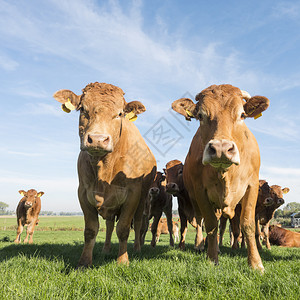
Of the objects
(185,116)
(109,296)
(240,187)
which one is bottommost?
(109,296)

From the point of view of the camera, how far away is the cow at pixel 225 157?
3697 millimetres

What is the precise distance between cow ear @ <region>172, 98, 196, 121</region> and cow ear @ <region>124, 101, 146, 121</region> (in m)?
0.66

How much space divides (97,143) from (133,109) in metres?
1.39

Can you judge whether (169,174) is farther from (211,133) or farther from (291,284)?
(291,284)

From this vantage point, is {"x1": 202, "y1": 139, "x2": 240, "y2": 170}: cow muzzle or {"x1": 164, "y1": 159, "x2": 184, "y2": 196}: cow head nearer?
{"x1": 202, "y1": 139, "x2": 240, "y2": 170}: cow muzzle

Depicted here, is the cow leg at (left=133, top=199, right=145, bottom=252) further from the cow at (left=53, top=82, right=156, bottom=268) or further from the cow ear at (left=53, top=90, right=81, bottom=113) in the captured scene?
the cow ear at (left=53, top=90, right=81, bottom=113)

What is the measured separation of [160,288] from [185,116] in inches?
106

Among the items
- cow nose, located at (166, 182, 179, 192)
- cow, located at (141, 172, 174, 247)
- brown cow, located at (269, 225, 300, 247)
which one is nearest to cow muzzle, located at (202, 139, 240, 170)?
cow nose, located at (166, 182, 179, 192)

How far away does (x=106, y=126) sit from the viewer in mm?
4188

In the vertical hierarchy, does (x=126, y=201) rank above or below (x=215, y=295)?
above

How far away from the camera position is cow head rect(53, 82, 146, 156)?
3854 mm

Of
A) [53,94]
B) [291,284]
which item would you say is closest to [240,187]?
[291,284]

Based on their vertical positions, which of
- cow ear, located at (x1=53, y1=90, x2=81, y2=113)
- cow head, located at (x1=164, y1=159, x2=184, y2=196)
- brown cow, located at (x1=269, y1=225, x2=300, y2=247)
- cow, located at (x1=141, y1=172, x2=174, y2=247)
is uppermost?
A: cow ear, located at (x1=53, y1=90, x2=81, y2=113)

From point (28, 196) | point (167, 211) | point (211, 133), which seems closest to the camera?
point (211, 133)
